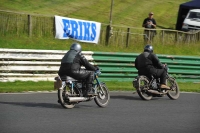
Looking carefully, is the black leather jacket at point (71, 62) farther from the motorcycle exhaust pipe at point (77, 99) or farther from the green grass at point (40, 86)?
the green grass at point (40, 86)

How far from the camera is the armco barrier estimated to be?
1736 cm

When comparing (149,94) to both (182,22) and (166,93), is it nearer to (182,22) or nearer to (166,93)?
(166,93)

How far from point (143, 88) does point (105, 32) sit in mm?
8860

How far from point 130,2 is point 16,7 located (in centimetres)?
1322

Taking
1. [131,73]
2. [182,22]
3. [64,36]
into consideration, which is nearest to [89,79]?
[131,73]

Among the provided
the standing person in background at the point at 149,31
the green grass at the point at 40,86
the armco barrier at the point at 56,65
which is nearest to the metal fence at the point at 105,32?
the standing person in background at the point at 149,31

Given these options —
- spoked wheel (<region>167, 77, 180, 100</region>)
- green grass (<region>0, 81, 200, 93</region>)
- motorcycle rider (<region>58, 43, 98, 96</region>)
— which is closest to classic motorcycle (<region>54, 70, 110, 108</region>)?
motorcycle rider (<region>58, 43, 98, 96</region>)

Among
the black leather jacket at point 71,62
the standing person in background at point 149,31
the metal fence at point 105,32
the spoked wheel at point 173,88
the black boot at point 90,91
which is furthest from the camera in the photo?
the standing person in background at point 149,31

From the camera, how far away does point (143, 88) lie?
52.1 ft

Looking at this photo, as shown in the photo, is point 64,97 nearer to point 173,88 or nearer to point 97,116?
point 97,116

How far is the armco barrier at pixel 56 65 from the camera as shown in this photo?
1736 centimetres

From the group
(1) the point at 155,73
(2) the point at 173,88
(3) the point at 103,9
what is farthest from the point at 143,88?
(3) the point at 103,9

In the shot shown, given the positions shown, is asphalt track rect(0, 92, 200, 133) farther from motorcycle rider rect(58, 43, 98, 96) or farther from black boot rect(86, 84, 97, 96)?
motorcycle rider rect(58, 43, 98, 96)

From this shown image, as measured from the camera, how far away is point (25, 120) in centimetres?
1122
